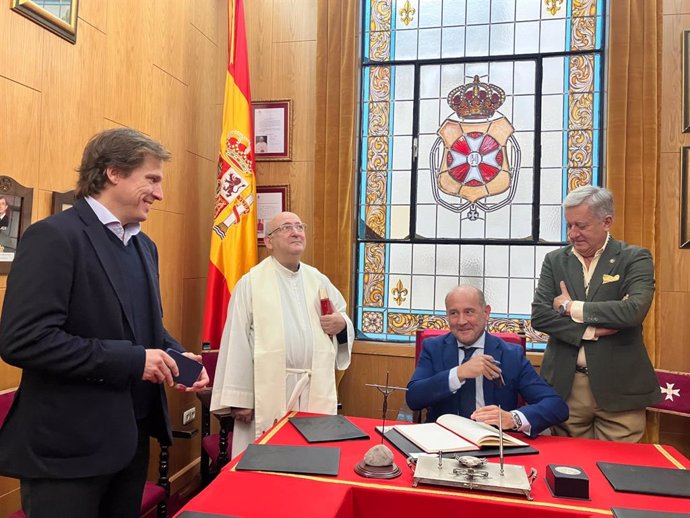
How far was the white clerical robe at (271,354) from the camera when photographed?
116 inches

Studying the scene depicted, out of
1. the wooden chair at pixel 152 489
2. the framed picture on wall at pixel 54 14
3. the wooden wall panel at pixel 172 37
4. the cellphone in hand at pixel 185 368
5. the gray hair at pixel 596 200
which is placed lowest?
the wooden chair at pixel 152 489

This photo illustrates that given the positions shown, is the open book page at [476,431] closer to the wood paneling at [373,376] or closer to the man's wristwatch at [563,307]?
the man's wristwatch at [563,307]

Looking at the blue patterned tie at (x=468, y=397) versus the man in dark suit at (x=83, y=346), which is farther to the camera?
the blue patterned tie at (x=468, y=397)

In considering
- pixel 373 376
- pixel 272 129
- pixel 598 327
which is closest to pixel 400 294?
pixel 373 376

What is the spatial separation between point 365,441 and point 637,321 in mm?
1379

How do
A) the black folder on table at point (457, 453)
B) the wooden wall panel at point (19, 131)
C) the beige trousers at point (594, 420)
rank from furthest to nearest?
the beige trousers at point (594, 420)
the wooden wall panel at point (19, 131)
the black folder on table at point (457, 453)

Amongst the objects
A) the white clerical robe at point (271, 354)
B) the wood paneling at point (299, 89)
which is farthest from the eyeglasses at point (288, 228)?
the wood paneling at point (299, 89)

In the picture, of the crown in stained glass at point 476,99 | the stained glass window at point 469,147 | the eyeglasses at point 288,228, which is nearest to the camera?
the eyeglasses at point 288,228

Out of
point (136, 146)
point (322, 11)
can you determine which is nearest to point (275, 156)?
point (322, 11)

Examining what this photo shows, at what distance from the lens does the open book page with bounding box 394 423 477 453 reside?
1.86m

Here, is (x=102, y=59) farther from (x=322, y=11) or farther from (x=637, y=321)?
(x=637, y=321)

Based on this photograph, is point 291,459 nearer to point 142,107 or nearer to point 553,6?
point 142,107

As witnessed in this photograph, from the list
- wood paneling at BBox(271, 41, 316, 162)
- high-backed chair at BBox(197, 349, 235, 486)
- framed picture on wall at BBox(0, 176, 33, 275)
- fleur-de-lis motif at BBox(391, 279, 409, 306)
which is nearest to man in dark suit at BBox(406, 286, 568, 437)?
high-backed chair at BBox(197, 349, 235, 486)

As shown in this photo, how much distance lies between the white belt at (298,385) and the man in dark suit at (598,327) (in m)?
1.24
